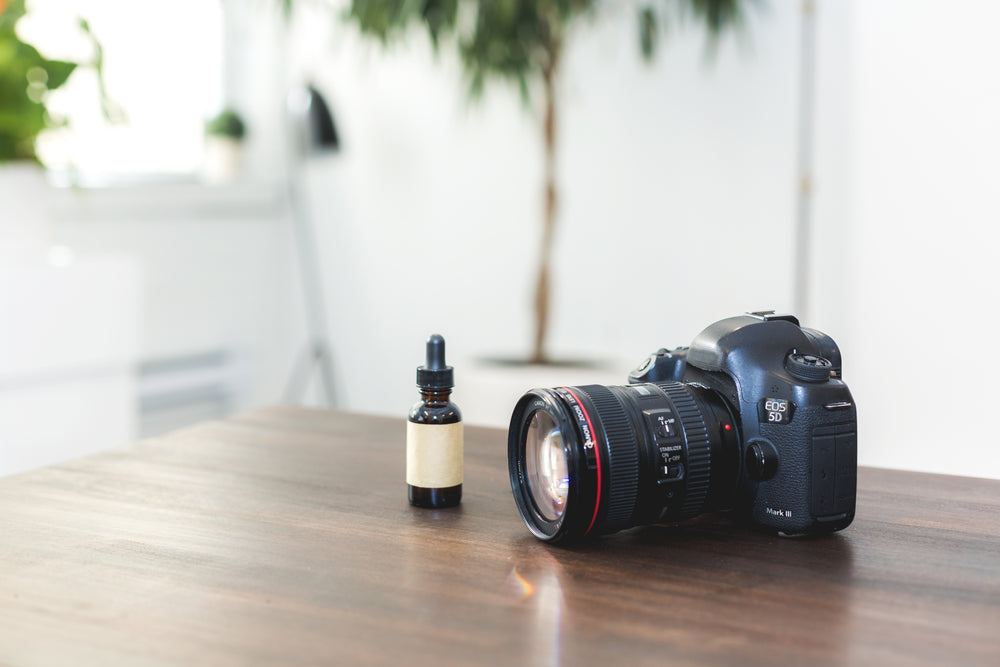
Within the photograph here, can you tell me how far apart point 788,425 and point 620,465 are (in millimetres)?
132

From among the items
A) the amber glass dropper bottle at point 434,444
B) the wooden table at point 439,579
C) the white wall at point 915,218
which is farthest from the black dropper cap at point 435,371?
the white wall at point 915,218

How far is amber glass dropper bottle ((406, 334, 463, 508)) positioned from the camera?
2.66ft

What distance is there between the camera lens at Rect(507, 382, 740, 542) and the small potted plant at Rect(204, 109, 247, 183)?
78.6 inches

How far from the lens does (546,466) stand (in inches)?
29.5

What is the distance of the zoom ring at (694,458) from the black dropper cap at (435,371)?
7.3 inches

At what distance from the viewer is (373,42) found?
2.58 m

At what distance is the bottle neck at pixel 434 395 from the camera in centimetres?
82

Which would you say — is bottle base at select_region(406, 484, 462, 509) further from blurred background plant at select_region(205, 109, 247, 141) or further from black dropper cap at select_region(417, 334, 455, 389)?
blurred background plant at select_region(205, 109, 247, 141)

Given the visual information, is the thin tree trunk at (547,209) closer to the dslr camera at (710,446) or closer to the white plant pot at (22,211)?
the white plant pot at (22,211)

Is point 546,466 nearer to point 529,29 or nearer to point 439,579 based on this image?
point 439,579

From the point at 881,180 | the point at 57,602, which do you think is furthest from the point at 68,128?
the point at 881,180

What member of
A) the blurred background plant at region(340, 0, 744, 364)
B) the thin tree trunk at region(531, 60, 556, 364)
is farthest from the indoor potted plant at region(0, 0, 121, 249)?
the thin tree trunk at region(531, 60, 556, 364)

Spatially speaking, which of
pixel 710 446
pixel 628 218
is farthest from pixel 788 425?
pixel 628 218

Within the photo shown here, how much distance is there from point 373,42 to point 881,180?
1.31m
